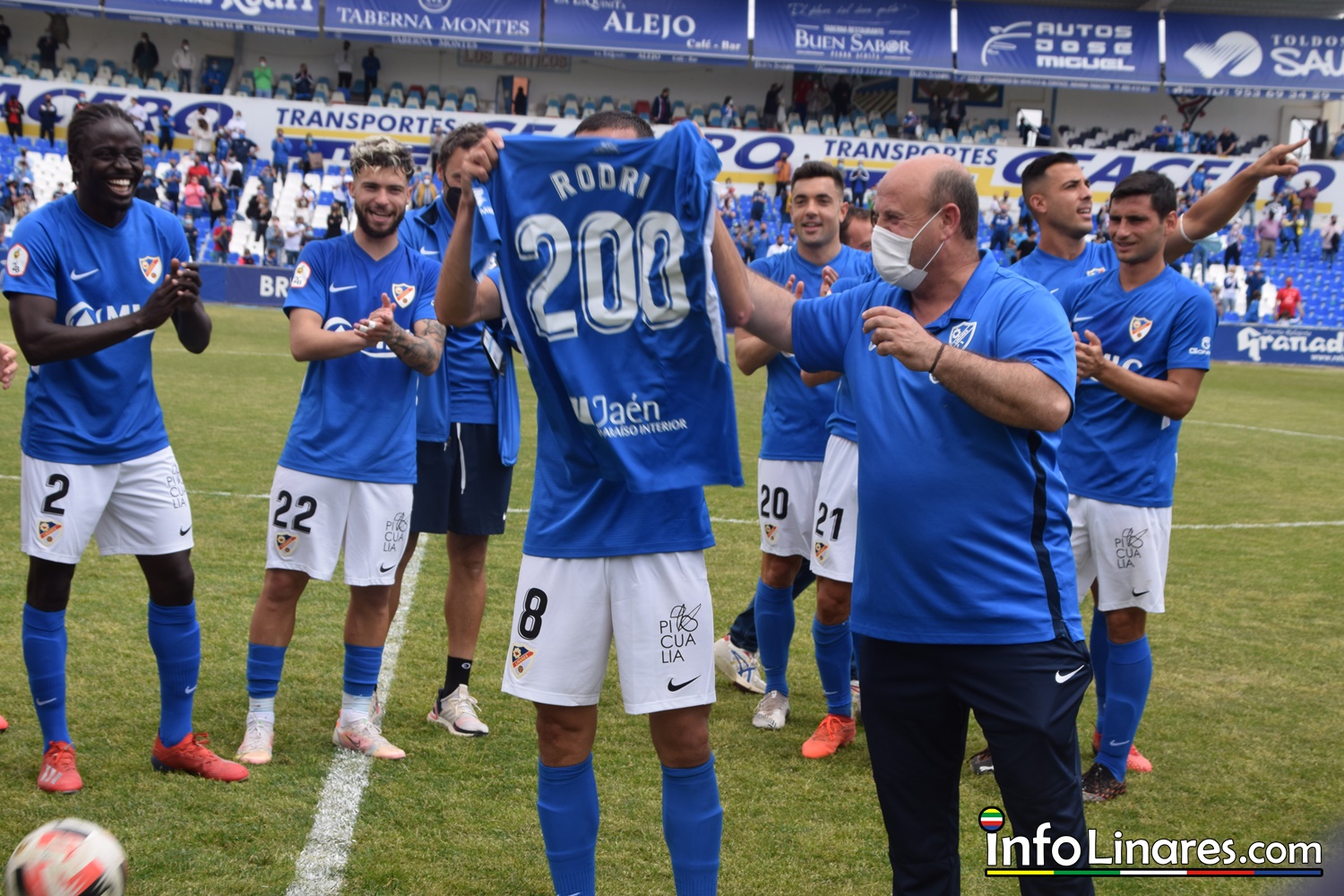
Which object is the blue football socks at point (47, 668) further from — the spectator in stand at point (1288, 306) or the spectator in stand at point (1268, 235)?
the spectator in stand at point (1268, 235)

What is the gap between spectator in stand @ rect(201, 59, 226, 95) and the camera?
39.2 metres

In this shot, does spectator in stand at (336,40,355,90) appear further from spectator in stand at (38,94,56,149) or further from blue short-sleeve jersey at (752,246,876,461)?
blue short-sleeve jersey at (752,246,876,461)

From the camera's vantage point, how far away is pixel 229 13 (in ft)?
125

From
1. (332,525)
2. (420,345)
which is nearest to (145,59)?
(332,525)

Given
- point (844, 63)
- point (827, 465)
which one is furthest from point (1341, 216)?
point (827, 465)

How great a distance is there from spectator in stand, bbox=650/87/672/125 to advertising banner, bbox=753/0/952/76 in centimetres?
332

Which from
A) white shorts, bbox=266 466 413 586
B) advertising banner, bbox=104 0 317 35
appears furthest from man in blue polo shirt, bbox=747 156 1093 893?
advertising banner, bbox=104 0 317 35

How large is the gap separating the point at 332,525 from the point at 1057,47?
41071 mm

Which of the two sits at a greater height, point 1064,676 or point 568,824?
point 1064,676

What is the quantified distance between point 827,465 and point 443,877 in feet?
7.36

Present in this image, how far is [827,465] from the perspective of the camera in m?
5.00

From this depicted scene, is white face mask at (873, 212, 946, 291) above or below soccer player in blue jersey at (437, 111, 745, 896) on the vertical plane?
above

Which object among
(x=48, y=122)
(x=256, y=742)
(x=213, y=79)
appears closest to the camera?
(x=256, y=742)

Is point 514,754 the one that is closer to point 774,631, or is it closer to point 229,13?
point 774,631
